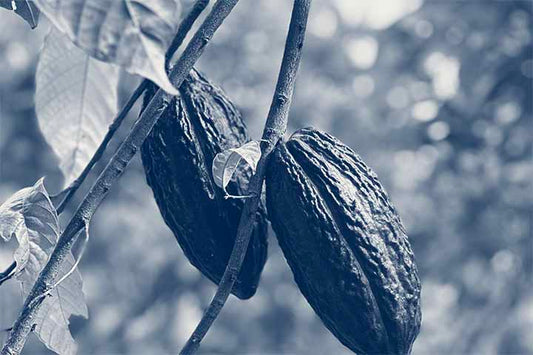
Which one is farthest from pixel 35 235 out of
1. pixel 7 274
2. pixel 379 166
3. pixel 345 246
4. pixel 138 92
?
pixel 379 166

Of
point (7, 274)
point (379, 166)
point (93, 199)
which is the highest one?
A: point (379, 166)

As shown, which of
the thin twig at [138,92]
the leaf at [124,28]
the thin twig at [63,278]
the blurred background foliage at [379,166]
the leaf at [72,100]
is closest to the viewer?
the leaf at [124,28]

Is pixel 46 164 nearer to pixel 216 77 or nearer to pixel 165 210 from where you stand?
pixel 216 77

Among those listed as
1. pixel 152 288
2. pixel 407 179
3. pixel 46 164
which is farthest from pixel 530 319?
pixel 46 164

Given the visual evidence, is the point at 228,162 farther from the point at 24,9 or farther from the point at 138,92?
the point at 24,9

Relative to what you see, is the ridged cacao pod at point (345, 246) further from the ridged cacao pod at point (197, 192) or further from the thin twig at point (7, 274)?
the thin twig at point (7, 274)

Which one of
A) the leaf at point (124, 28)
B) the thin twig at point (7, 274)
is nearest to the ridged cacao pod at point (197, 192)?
the thin twig at point (7, 274)

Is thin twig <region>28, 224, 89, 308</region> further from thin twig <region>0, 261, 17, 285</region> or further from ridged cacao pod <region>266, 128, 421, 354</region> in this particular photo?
ridged cacao pod <region>266, 128, 421, 354</region>
